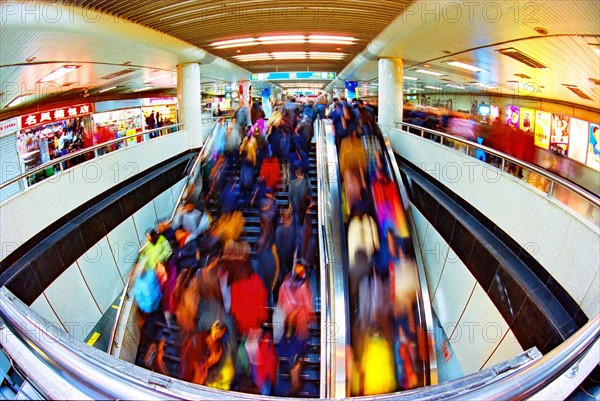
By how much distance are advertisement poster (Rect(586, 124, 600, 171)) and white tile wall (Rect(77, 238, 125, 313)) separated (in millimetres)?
8817

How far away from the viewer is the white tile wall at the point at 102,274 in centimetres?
555

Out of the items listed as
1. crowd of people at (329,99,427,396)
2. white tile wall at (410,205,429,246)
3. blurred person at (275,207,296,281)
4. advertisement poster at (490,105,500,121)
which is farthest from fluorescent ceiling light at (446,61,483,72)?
blurred person at (275,207,296,281)

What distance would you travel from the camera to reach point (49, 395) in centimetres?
155

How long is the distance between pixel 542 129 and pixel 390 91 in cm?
493

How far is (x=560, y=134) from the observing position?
8.62 meters

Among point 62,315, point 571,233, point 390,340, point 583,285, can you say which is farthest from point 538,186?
point 62,315

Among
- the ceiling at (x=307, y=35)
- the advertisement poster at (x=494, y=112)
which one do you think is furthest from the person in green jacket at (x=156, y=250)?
the advertisement poster at (x=494, y=112)

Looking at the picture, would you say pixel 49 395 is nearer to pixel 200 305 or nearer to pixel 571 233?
pixel 200 305

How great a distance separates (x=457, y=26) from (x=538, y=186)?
4.02 m

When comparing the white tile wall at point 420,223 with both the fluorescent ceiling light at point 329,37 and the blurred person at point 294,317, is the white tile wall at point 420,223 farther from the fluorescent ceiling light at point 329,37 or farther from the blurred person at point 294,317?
the fluorescent ceiling light at point 329,37

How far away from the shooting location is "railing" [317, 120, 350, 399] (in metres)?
4.16

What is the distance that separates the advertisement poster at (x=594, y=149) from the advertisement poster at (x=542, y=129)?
1.82 m

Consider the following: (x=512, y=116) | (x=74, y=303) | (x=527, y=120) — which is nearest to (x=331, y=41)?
(x=527, y=120)

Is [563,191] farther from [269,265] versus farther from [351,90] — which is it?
[351,90]
